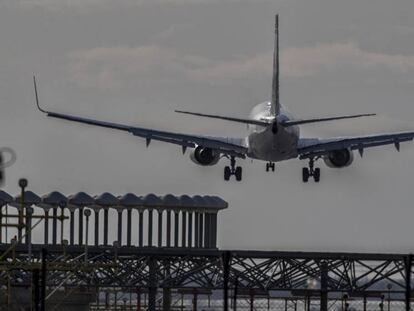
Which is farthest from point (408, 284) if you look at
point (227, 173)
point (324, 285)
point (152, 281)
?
point (227, 173)

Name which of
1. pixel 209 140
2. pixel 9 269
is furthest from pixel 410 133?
pixel 9 269

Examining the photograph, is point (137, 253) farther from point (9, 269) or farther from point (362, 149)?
point (9, 269)

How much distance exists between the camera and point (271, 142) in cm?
15825

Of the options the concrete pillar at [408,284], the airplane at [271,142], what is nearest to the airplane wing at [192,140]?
the airplane at [271,142]

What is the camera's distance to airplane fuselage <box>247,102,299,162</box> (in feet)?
519

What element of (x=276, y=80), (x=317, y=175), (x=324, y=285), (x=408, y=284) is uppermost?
(x=276, y=80)

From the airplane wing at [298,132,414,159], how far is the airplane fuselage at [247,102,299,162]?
11.6 feet

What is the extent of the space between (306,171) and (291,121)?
17618mm

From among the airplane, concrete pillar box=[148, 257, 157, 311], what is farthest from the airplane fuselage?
concrete pillar box=[148, 257, 157, 311]

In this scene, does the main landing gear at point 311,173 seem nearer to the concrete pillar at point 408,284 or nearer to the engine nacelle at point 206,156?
the engine nacelle at point 206,156

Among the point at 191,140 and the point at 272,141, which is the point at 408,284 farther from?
the point at 191,140

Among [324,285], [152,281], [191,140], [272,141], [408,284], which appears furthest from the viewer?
[191,140]

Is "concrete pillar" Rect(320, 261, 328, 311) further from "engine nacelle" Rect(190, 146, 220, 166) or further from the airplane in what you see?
"engine nacelle" Rect(190, 146, 220, 166)

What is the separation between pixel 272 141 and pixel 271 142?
0.17 m
